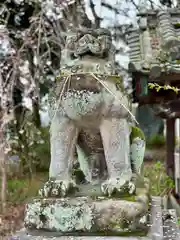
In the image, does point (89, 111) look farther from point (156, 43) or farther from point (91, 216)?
point (156, 43)

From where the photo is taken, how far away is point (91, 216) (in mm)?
1794

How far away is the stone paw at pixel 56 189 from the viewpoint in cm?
189

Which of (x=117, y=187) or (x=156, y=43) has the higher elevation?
(x=156, y=43)

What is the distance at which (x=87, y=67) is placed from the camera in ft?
6.42

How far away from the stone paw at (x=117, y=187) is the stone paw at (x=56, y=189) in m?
0.18

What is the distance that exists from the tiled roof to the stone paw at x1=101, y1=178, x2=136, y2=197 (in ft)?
8.01

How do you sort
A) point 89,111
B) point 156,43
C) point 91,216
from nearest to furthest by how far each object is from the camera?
point 91,216, point 89,111, point 156,43

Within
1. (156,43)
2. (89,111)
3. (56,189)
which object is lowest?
(56,189)

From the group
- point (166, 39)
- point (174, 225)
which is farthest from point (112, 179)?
point (166, 39)

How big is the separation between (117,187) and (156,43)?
11.5 feet

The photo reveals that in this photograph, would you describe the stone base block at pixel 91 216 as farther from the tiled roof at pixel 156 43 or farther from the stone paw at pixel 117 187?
the tiled roof at pixel 156 43

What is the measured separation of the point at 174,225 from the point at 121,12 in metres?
7.00

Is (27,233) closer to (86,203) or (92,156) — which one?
(86,203)

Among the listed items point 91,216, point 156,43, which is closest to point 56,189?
point 91,216
